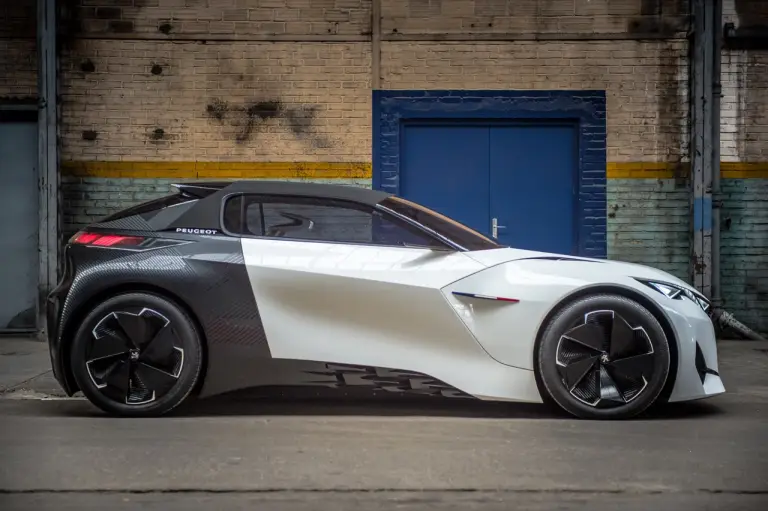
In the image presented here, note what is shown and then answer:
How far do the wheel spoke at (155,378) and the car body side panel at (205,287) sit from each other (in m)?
0.22

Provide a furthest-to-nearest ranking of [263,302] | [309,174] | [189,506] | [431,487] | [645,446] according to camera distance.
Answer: [309,174] → [263,302] → [645,446] → [431,487] → [189,506]

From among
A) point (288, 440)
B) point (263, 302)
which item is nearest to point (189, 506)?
point (288, 440)

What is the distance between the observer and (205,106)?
39.9 feet

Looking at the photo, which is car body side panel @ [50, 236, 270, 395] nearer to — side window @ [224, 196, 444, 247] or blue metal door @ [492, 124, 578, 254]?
side window @ [224, 196, 444, 247]

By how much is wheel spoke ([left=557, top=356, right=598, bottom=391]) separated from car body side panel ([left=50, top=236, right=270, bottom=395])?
1.78m

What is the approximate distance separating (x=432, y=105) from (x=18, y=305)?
5.45m

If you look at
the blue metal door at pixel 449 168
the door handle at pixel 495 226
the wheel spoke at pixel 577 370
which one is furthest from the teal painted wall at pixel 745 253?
the wheel spoke at pixel 577 370

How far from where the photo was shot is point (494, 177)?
12.3 m

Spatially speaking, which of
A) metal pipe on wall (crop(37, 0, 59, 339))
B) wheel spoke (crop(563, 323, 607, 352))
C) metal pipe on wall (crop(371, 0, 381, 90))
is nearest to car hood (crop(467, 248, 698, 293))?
wheel spoke (crop(563, 323, 607, 352))

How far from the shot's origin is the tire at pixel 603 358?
241 inches

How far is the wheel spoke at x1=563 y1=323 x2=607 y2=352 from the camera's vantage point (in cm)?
614

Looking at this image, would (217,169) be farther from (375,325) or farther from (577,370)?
(577,370)

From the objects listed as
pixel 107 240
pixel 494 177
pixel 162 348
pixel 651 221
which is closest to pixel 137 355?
pixel 162 348

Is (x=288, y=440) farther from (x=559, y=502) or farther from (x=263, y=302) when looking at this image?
(x=559, y=502)
